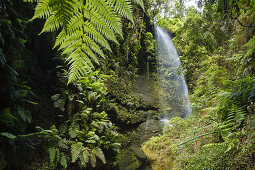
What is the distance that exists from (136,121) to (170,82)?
4.96 meters

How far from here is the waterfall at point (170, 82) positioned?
28.9ft

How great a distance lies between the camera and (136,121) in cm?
695

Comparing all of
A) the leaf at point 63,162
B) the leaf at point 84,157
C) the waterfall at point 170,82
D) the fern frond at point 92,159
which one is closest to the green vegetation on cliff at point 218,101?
the waterfall at point 170,82

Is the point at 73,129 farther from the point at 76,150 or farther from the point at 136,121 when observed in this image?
the point at 136,121

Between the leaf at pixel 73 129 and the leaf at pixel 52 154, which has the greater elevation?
the leaf at pixel 73 129

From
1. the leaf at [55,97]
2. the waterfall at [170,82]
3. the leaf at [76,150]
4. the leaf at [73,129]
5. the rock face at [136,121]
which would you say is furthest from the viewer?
the waterfall at [170,82]

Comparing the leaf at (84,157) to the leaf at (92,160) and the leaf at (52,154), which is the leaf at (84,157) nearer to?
the leaf at (92,160)

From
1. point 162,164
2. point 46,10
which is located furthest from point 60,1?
point 162,164

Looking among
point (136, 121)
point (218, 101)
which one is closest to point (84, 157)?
point (218, 101)

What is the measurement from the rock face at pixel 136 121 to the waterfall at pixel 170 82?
36.8 inches

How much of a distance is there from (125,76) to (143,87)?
146cm

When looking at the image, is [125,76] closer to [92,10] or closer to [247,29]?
[247,29]

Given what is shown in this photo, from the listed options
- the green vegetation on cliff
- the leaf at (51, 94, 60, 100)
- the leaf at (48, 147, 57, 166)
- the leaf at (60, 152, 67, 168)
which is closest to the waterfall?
the green vegetation on cliff

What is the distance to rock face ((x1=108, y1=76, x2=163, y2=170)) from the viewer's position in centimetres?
523
